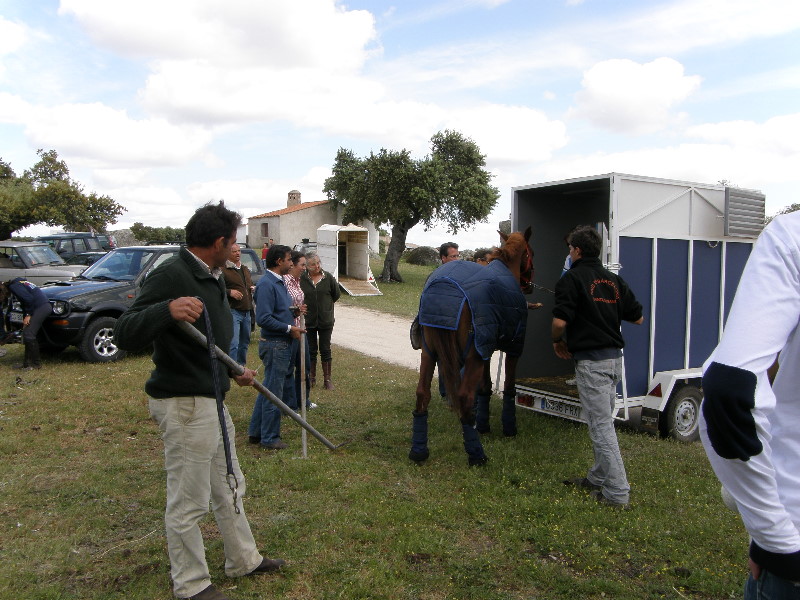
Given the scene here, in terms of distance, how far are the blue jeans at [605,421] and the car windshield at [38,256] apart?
55.4ft

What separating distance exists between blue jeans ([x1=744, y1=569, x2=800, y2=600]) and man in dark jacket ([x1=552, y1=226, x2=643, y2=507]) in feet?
10.0

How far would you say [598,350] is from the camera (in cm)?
464

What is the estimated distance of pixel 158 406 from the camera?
3.17 meters

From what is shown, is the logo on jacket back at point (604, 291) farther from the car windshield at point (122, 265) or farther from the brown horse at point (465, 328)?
the car windshield at point (122, 265)

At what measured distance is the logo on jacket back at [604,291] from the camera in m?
4.68

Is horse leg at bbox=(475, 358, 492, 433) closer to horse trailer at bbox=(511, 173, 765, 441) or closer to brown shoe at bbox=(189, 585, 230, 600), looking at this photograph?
horse trailer at bbox=(511, 173, 765, 441)

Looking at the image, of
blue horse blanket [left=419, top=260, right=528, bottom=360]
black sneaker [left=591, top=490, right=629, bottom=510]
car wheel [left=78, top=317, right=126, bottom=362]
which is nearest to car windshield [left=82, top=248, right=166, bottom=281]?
car wheel [left=78, top=317, right=126, bottom=362]

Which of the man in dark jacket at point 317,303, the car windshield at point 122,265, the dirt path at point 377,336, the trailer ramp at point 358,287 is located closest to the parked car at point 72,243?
the trailer ramp at point 358,287

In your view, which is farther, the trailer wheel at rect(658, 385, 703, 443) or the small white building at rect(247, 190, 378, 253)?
the small white building at rect(247, 190, 378, 253)

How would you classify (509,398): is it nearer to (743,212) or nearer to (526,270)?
(526,270)

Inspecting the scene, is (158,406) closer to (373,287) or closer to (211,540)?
(211,540)

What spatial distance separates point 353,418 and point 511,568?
363cm

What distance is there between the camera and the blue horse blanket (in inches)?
203

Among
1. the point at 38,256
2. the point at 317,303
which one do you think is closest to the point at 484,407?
the point at 317,303
